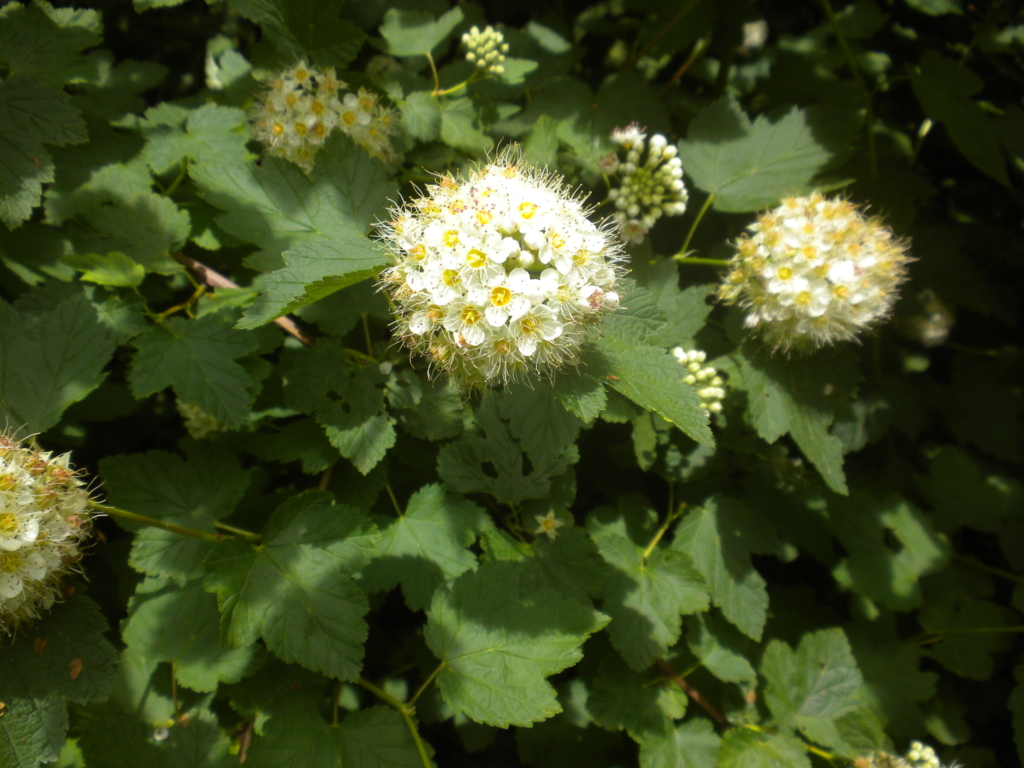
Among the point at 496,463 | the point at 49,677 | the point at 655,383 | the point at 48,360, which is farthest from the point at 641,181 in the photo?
the point at 49,677

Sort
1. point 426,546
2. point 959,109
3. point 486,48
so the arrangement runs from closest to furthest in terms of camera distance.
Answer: point 426,546, point 486,48, point 959,109

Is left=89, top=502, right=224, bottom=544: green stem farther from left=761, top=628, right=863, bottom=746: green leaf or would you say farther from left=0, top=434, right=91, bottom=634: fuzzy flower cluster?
left=761, top=628, right=863, bottom=746: green leaf

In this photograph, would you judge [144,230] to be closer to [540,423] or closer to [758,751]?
[540,423]

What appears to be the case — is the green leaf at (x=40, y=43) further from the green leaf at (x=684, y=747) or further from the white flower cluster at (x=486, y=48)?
the green leaf at (x=684, y=747)

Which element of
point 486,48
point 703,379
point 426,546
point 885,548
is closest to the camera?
point 426,546

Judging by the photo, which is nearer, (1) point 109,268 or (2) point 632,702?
(1) point 109,268

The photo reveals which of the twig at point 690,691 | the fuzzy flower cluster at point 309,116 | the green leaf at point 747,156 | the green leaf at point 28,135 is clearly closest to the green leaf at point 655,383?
the green leaf at point 747,156

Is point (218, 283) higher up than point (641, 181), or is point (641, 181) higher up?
point (641, 181)

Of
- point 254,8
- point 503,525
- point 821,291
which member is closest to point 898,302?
point 821,291

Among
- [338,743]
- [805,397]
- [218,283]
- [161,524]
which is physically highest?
[805,397]
